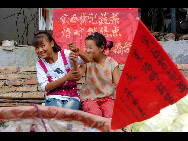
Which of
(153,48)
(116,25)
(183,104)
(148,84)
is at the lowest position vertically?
(183,104)

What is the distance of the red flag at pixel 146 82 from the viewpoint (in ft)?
3.95

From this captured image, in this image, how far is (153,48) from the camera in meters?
1.21

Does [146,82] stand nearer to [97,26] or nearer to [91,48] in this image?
[91,48]

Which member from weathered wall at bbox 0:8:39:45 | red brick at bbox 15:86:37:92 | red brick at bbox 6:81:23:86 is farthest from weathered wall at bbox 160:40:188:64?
weathered wall at bbox 0:8:39:45

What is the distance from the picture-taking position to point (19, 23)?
503 centimetres

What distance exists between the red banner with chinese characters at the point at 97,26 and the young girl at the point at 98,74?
109 cm

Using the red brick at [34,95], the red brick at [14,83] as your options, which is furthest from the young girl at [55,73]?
the red brick at [14,83]

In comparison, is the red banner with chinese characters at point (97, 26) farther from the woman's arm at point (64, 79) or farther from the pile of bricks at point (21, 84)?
the woman's arm at point (64, 79)

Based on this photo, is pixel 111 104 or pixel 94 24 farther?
pixel 94 24

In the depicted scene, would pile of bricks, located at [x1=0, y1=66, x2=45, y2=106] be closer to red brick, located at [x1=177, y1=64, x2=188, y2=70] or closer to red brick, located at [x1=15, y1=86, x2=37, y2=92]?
red brick, located at [x1=15, y1=86, x2=37, y2=92]

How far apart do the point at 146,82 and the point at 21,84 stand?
2971 millimetres
